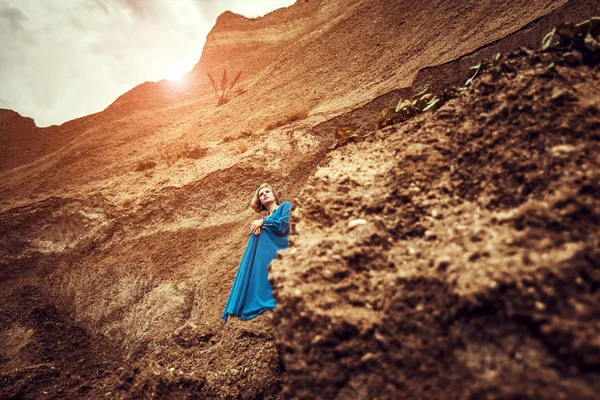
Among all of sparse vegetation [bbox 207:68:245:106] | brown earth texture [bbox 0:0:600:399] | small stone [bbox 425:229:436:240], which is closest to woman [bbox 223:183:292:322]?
brown earth texture [bbox 0:0:600:399]

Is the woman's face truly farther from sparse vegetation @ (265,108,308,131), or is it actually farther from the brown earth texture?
sparse vegetation @ (265,108,308,131)

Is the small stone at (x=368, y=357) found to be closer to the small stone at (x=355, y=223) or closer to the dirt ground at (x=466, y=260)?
the dirt ground at (x=466, y=260)

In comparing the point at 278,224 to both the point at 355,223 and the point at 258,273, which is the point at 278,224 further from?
the point at 355,223

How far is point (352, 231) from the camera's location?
206 cm

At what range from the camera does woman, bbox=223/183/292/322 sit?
3855 mm

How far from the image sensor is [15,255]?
23.1 ft

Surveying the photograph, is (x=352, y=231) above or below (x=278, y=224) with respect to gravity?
above

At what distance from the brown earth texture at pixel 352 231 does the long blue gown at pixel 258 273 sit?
0.65 feet

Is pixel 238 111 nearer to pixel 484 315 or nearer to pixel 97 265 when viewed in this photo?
pixel 97 265

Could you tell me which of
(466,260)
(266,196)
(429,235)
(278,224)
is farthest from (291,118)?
(466,260)

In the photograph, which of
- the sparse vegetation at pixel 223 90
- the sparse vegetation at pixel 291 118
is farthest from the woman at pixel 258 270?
the sparse vegetation at pixel 223 90

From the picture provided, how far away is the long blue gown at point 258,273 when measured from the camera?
385cm

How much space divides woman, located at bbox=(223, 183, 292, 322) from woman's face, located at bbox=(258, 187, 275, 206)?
351mm

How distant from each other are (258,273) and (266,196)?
1252mm
